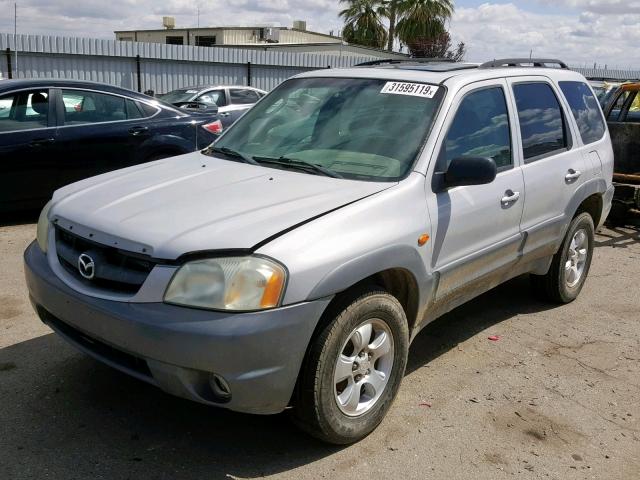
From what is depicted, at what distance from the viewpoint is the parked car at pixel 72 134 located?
681cm

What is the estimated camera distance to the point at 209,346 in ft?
8.57

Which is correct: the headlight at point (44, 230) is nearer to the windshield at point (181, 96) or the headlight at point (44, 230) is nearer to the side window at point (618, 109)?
the side window at point (618, 109)

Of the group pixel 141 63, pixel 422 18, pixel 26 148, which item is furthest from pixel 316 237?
pixel 422 18

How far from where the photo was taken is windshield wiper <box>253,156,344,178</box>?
3509 mm

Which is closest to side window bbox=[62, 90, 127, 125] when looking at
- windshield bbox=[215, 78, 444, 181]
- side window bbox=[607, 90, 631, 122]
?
windshield bbox=[215, 78, 444, 181]

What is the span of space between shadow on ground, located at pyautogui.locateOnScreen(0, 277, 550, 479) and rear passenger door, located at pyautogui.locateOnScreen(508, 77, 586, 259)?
217 centimetres

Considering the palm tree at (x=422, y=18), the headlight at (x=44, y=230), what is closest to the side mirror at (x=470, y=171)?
the headlight at (x=44, y=230)

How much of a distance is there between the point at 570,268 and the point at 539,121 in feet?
4.44

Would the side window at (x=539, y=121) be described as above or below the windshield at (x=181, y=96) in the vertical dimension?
below

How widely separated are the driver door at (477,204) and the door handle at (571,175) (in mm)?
714

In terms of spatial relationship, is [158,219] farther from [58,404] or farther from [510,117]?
[510,117]

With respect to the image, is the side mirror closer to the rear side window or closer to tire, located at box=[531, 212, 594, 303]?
tire, located at box=[531, 212, 594, 303]

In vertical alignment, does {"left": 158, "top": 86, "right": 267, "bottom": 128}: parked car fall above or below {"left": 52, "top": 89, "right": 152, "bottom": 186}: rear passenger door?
above

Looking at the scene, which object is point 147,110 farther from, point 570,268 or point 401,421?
point 401,421
